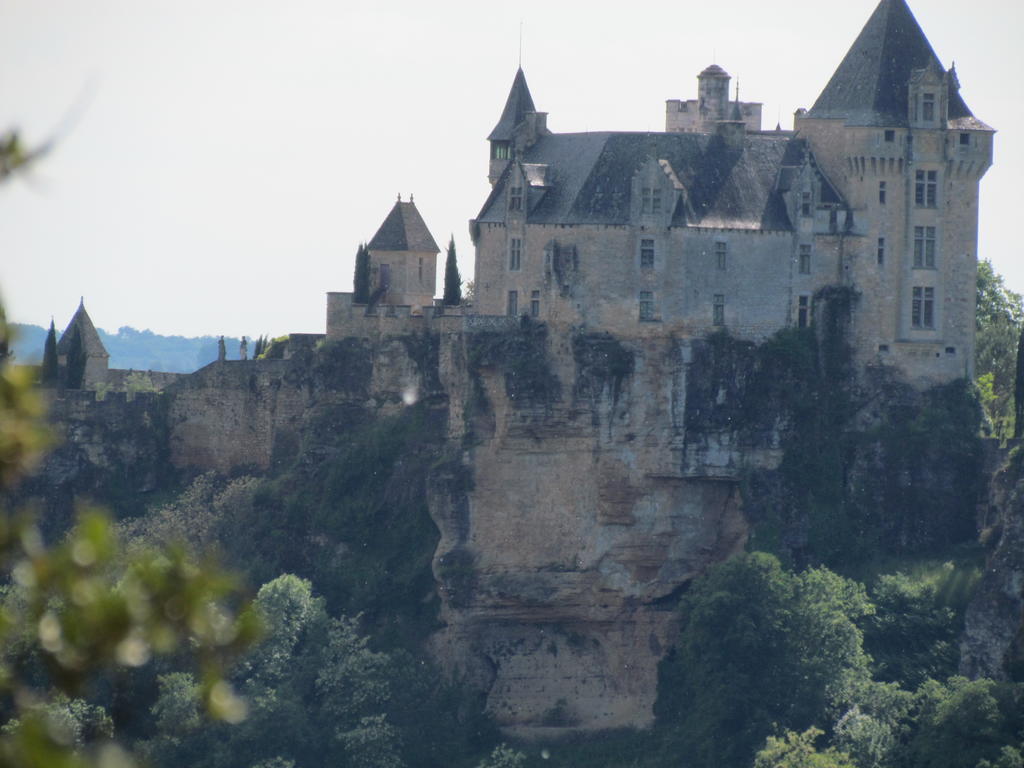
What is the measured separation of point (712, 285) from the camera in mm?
59156

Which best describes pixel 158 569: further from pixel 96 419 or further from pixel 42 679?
pixel 96 419

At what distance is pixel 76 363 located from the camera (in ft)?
247

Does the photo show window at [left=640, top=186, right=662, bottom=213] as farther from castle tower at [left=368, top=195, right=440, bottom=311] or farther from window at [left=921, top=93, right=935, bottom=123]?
castle tower at [left=368, top=195, right=440, bottom=311]

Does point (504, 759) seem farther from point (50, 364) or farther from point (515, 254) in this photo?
point (50, 364)

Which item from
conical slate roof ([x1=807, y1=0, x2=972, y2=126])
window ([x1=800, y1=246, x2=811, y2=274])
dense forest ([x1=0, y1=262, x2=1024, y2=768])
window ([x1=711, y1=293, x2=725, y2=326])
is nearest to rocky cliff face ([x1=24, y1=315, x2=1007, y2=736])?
dense forest ([x1=0, y1=262, x2=1024, y2=768])

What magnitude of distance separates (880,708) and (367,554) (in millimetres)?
17396

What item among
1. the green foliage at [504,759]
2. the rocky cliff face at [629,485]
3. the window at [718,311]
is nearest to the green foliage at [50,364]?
the rocky cliff face at [629,485]

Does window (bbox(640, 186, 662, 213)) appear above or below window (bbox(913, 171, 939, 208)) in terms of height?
below

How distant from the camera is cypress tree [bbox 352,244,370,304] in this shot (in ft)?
215

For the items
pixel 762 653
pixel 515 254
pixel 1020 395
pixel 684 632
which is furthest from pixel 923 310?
pixel 515 254

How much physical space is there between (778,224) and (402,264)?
13323 mm

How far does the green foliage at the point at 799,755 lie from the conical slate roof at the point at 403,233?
2172cm

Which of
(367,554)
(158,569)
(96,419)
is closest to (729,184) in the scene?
(367,554)

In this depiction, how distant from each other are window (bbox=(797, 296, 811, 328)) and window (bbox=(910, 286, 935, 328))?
3.00 m
